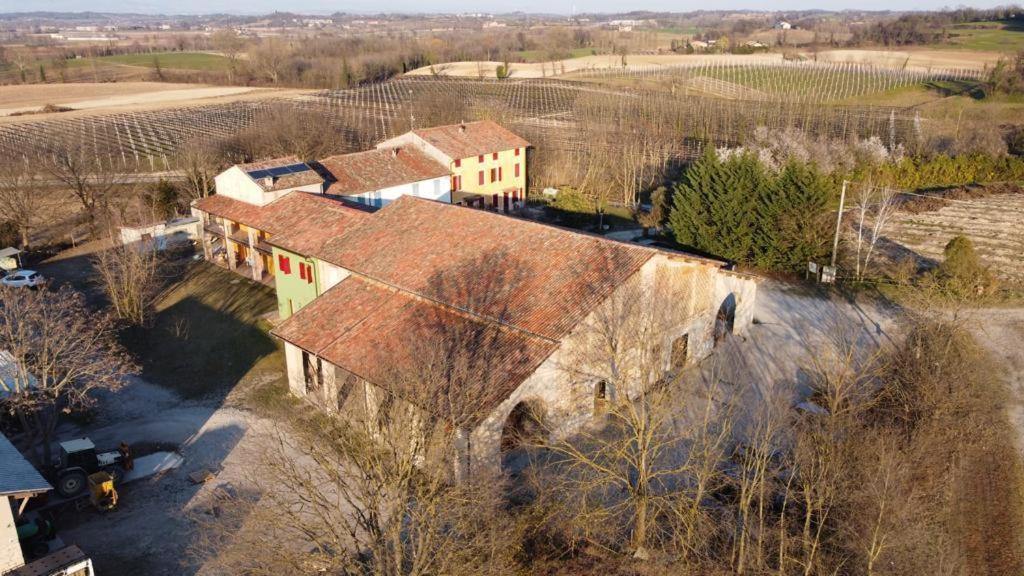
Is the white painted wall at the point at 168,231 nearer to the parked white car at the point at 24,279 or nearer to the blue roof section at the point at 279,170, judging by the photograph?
the parked white car at the point at 24,279

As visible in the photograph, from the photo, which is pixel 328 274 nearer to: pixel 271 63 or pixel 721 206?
pixel 721 206

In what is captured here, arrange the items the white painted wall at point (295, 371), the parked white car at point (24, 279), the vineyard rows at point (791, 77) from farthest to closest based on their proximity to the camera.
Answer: the vineyard rows at point (791, 77)
the parked white car at point (24, 279)
the white painted wall at point (295, 371)

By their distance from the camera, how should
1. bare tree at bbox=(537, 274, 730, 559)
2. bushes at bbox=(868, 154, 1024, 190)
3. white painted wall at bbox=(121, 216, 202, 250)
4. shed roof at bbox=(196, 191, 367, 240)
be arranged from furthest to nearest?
bushes at bbox=(868, 154, 1024, 190), white painted wall at bbox=(121, 216, 202, 250), shed roof at bbox=(196, 191, 367, 240), bare tree at bbox=(537, 274, 730, 559)

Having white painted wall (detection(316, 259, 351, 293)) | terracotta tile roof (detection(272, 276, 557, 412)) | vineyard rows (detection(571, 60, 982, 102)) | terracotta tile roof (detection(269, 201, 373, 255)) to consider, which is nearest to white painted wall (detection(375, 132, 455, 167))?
terracotta tile roof (detection(269, 201, 373, 255))

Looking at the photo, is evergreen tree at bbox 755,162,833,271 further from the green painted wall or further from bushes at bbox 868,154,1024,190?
the green painted wall

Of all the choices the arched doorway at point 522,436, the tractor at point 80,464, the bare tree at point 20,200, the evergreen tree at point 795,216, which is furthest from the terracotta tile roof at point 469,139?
the tractor at point 80,464

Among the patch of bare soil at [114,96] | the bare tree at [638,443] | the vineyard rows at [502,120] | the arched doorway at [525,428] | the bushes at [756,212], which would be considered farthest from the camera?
the patch of bare soil at [114,96]
